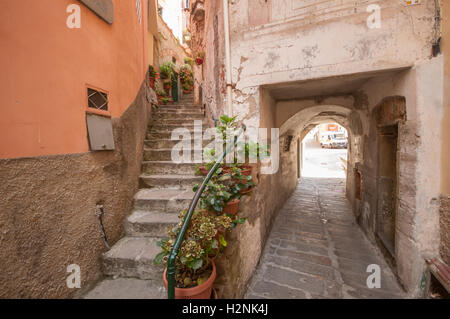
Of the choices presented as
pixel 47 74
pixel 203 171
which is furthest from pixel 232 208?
pixel 47 74

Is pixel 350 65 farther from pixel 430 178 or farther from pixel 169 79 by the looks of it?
pixel 169 79

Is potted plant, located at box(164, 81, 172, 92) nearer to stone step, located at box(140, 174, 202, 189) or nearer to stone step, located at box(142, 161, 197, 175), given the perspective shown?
stone step, located at box(142, 161, 197, 175)

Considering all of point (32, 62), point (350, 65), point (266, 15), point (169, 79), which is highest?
point (169, 79)

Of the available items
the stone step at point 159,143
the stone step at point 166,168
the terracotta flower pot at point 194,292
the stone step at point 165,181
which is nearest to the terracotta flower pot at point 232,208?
the terracotta flower pot at point 194,292

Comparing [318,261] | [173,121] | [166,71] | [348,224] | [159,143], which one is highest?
[166,71]

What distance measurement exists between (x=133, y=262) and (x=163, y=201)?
88 cm

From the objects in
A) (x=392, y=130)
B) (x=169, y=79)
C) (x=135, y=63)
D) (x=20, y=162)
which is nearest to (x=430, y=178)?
(x=392, y=130)

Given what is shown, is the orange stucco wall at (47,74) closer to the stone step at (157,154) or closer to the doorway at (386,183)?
the stone step at (157,154)

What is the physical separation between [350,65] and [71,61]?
355 centimetres

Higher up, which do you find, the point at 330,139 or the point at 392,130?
the point at 330,139

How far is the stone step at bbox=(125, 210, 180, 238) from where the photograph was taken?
241 cm

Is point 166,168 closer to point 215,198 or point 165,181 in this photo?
point 165,181

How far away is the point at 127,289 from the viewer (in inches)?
74.0

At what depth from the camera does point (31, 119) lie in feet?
5.03
